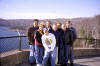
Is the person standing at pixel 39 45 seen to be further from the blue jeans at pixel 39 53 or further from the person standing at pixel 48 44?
the person standing at pixel 48 44

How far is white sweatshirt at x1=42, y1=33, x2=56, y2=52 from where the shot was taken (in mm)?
4727

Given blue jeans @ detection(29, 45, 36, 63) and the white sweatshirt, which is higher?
the white sweatshirt

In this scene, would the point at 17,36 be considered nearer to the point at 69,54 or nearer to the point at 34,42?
the point at 34,42

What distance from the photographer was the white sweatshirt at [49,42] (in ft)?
15.5

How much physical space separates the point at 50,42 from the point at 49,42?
34mm

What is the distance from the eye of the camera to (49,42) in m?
4.79

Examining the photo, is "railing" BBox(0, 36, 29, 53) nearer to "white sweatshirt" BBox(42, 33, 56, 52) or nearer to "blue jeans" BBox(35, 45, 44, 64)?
"blue jeans" BBox(35, 45, 44, 64)

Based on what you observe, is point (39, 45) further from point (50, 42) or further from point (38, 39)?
point (50, 42)

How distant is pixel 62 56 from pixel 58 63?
359mm

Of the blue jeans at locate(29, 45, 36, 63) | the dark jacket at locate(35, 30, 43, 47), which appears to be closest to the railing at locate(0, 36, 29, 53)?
the blue jeans at locate(29, 45, 36, 63)

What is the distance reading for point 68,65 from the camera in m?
5.52

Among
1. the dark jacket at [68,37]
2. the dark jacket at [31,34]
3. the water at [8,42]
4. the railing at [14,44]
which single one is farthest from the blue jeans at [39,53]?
the water at [8,42]

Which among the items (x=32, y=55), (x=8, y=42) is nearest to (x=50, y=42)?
(x=32, y=55)

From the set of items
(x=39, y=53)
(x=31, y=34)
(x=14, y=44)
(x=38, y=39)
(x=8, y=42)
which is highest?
(x=31, y=34)
